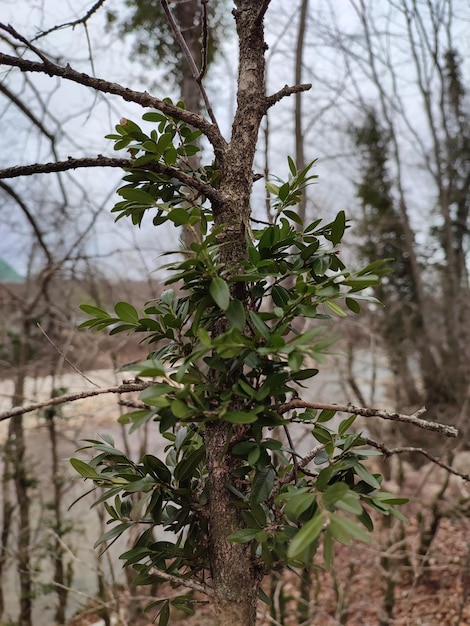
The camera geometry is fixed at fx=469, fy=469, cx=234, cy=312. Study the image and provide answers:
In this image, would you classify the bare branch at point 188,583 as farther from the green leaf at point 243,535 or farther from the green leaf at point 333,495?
the green leaf at point 333,495

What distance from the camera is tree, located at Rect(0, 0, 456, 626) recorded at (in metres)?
0.49

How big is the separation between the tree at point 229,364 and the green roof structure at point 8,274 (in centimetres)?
271

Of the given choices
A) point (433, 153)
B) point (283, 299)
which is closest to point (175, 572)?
point (283, 299)

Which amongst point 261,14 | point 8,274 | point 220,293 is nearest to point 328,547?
point 220,293

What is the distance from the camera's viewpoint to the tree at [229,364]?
487mm

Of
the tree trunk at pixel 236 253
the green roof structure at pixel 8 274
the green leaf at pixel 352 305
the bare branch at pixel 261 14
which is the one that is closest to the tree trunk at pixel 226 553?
the tree trunk at pixel 236 253

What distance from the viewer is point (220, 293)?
0.46m

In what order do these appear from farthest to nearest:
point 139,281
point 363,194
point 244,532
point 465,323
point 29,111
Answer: point 363,194 → point 465,323 → point 139,281 → point 29,111 → point 244,532

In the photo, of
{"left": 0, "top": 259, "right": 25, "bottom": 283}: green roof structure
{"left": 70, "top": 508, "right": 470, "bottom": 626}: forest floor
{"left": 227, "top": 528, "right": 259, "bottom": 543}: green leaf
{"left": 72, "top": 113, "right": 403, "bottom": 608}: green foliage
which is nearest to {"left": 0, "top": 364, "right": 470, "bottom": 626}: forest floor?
{"left": 70, "top": 508, "right": 470, "bottom": 626}: forest floor

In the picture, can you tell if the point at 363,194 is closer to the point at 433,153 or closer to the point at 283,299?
the point at 433,153

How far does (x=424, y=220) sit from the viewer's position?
640cm

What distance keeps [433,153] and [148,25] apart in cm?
440

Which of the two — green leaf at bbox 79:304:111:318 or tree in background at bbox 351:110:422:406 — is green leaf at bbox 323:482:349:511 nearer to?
green leaf at bbox 79:304:111:318

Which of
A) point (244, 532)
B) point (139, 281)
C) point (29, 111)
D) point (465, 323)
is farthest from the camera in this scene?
point (465, 323)
